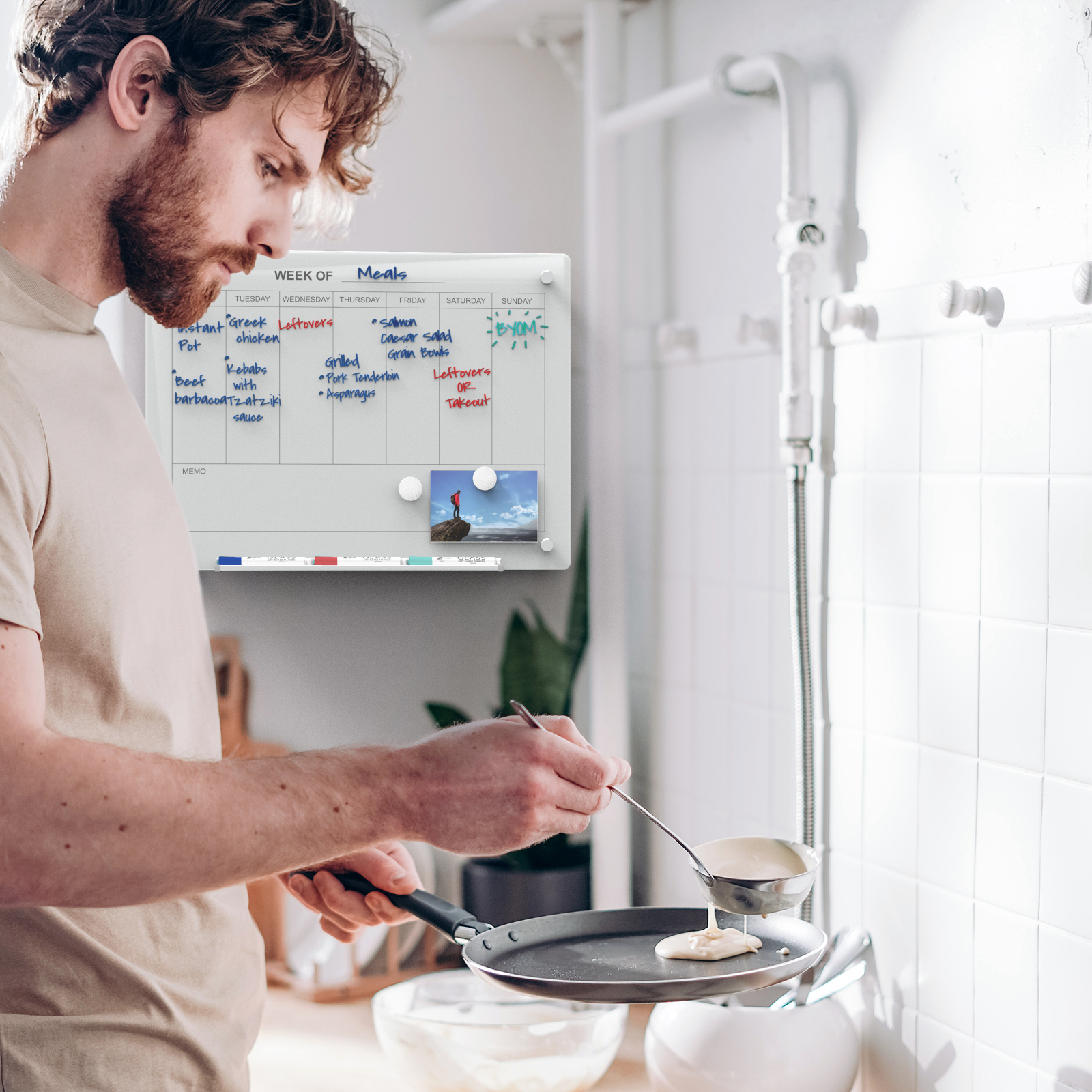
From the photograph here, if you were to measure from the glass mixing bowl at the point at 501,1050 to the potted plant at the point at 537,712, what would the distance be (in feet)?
0.75

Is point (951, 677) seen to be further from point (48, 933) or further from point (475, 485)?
point (48, 933)

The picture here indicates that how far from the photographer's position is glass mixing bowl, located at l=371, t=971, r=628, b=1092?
1313mm

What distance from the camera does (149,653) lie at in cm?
72

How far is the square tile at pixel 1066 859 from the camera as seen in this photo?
1064 mm

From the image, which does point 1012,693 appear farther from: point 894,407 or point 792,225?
point 792,225

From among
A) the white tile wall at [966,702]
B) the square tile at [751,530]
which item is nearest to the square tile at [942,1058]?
the white tile wall at [966,702]

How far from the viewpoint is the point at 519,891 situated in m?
1.63

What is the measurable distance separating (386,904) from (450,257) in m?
0.91

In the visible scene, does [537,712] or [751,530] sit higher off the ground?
[751,530]

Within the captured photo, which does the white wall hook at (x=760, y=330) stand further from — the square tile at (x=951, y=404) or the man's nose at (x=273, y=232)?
the man's nose at (x=273, y=232)

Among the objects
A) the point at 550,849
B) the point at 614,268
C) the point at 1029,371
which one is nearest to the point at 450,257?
the point at 614,268

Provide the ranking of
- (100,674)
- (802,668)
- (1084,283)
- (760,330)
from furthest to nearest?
(760,330) < (802,668) < (1084,283) < (100,674)

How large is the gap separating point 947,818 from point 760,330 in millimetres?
638

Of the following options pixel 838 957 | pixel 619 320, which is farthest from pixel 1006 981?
pixel 619 320
